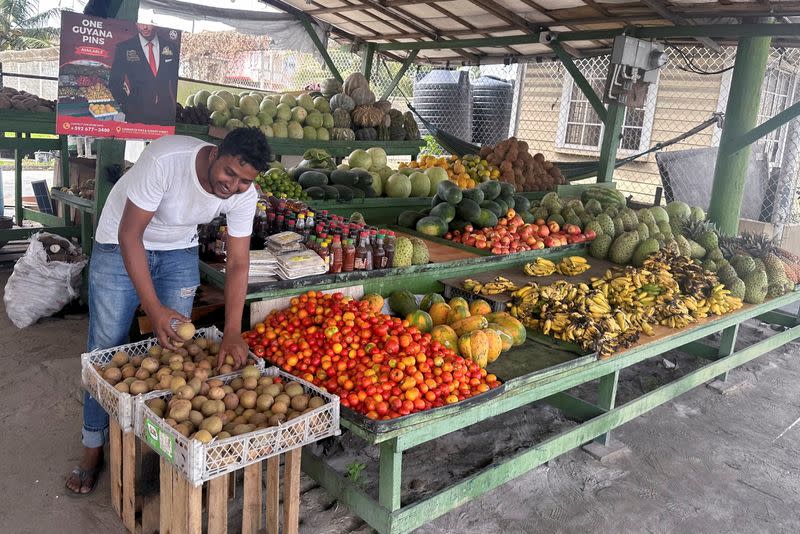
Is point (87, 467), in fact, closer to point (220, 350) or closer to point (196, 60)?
point (220, 350)

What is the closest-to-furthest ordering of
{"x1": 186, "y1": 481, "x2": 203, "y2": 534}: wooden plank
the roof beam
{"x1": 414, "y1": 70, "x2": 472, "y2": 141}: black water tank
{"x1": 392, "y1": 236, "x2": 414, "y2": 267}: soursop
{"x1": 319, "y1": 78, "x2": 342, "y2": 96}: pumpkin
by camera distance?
{"x1": 186, "y1": 481, "x2": 203, "y2": 534}: wooden plank < {"x1": 392, "y1": 236, "x2": 414, "y2": 267}: soursop < the roof beam < {"x1": 319, "y1": 78, "x2": 342, "y2": 96}: pumpkin < {"x1": 414, "y1": 70, "x2": 472, "y2": 141}: black water tank

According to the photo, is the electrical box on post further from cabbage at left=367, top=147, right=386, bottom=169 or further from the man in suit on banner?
the man in suit on banner

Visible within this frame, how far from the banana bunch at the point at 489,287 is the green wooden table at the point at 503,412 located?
1.78 feet

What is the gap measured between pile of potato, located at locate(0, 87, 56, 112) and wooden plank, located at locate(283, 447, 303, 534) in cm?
547

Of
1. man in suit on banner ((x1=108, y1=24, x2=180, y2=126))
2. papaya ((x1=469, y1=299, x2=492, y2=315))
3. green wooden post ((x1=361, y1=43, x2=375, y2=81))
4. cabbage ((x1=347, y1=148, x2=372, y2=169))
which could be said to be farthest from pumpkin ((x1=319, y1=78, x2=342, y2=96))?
papaya ((x1=469, y1=299, x2=492, y2=315))

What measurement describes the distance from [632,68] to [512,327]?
172 inches

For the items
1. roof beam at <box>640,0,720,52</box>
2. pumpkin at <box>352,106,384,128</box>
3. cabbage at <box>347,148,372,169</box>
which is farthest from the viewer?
pumpkin at <box>352,106,384,128</box>

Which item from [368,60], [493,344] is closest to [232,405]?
[493,344]

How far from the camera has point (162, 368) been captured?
2670 millimetres

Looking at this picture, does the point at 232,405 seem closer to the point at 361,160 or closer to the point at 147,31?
the point at 147,31

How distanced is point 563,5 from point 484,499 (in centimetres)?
546

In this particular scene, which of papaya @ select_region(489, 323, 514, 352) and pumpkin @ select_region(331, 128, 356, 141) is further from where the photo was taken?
pumpkin @ select_region(331, 128, 356, 141)

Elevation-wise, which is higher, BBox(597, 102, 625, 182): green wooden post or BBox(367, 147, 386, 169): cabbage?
BBox(597, 102, 625, 182): green wooden post

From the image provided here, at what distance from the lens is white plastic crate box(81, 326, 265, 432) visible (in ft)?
8.09
